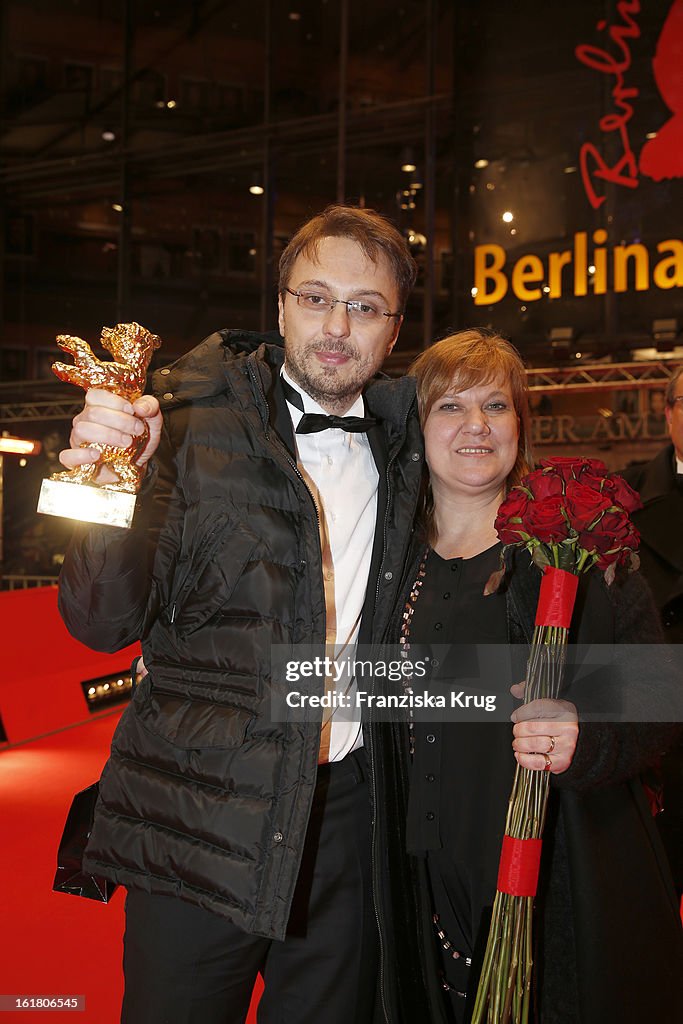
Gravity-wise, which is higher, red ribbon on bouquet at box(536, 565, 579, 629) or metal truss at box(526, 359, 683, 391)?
metal truss at box(526, 359, 683, 391)

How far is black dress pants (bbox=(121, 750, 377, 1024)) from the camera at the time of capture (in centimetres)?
162

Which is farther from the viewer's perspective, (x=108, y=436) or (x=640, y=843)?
(x=640, y=843)

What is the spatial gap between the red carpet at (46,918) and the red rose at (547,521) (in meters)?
1.72

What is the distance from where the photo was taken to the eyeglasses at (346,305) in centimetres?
187

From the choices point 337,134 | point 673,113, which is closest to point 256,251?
point 337,134

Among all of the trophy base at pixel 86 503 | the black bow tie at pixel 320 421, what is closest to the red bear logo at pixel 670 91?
the black bow tie at pixel 320 421

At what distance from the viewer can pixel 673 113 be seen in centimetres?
740

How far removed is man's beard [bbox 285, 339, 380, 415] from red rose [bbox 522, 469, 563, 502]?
48cm

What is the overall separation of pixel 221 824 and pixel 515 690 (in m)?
0.58

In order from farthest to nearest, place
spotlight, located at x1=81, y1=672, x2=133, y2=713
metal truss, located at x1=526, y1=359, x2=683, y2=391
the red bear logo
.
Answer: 1. metal truss, located at x1=526, y1=359, x2=683, y2=391
2. the red bear logo
3. spotlight, located at x1=81, y1=672, x2=133, y2=713

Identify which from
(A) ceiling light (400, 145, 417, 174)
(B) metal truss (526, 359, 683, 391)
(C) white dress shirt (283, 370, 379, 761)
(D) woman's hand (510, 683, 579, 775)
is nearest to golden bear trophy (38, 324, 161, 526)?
(C) white dress shirt (283, 370, 379, 761)

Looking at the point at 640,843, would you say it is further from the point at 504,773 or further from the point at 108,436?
the point at 108,436

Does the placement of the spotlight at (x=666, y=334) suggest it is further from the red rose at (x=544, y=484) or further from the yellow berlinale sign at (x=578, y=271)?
the red rose at (x=544, y=484)

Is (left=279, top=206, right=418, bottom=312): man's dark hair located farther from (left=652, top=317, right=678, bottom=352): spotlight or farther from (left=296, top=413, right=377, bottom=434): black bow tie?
(left=652, top=317, right=678, bottom=352): spotlight
